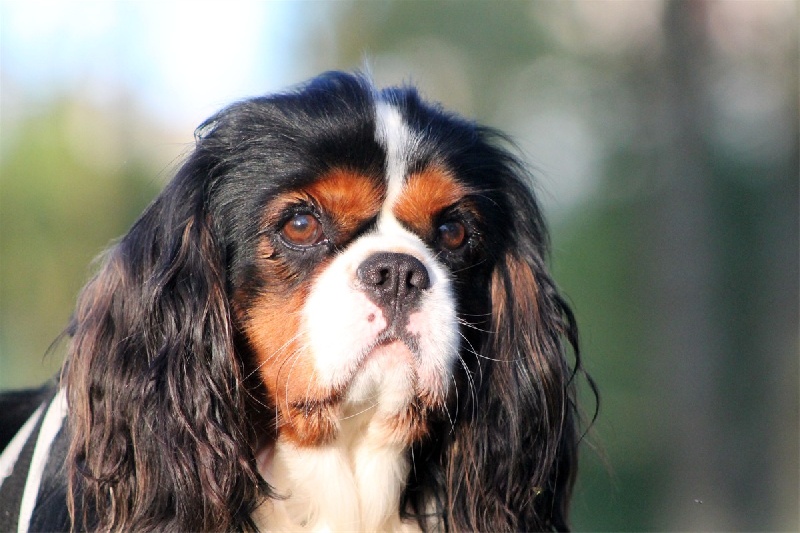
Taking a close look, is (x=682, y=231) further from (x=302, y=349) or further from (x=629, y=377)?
(x=302, y=349)

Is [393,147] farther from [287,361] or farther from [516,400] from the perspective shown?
[516,400]

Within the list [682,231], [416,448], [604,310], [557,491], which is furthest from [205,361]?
[604,310]

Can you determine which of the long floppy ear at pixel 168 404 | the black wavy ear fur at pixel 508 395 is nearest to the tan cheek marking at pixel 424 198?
the black wavy ear fur at pixel 508 395

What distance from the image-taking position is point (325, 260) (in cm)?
255

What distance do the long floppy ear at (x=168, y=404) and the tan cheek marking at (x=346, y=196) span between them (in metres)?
0.35

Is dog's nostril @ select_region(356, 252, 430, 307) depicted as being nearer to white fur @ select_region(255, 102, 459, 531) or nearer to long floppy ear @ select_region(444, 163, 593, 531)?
white fur @ select_region(255, 102, 459, 531)

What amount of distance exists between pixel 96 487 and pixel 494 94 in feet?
31.4

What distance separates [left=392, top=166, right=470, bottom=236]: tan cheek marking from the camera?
8.64 ft

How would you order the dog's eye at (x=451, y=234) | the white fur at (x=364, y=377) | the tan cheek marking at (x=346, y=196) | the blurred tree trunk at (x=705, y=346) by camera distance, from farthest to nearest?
the blurred tree trunk at (x=705, y=346)
the dog's eye at (x=451, y=234)
the tan cheek marking at (x=346, y=196)
the white fur at (x=364, y=377)

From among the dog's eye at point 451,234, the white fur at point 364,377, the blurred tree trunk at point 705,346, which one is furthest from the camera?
the blurred tree trunk at point 705,346

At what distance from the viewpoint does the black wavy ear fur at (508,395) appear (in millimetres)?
2777

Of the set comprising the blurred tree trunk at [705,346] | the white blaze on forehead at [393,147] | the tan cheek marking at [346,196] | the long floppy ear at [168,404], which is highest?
the white blaze on forehead at [393,147]

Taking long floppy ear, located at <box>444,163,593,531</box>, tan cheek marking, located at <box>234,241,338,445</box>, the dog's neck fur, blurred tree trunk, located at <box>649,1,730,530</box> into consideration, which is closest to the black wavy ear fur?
long floppy ear, located at <box>444,163,593,531</box>

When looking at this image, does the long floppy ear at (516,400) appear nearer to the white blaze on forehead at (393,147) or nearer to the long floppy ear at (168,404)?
the white blaze on forehead at (393,147)
